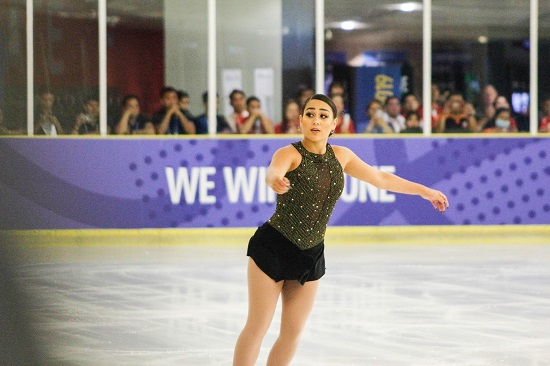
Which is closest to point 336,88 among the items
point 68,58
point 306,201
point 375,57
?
point 375,57

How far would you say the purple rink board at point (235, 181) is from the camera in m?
10.5

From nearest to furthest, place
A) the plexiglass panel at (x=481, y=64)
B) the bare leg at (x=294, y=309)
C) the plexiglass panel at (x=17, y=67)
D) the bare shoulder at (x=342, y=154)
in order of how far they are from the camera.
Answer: the bare leg at (x=294, y=309), the bare shoulder at (x=342, y=154), the plexiglass panel at (x=17, y=67), the plexiglass panel at (x=481, y=64)

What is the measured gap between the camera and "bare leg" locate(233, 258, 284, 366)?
328cm

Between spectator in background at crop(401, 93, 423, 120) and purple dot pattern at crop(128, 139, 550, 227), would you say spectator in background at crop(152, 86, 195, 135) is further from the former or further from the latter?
spectator in background at crop(401, 93, 423, 120)

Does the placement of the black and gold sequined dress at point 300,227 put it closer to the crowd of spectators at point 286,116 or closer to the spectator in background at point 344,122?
the crowd of spectators at point 286,116

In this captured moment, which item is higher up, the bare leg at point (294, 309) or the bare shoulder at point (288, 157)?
the bare shoulder at point (288, 157)

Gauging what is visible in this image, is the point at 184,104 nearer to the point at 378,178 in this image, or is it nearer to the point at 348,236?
the point at 348,236

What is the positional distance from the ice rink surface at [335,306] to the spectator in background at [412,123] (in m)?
1.79

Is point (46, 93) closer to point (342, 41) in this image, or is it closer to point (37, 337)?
point (342, 41)

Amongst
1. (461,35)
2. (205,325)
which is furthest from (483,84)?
(205,325)

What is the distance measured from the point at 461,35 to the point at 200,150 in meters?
3.42

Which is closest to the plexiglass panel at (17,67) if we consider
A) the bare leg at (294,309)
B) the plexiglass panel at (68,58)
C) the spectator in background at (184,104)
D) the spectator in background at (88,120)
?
the plexiglass panel at (68,58)

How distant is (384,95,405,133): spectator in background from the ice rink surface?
1.84 meters

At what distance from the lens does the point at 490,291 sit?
7.19m
